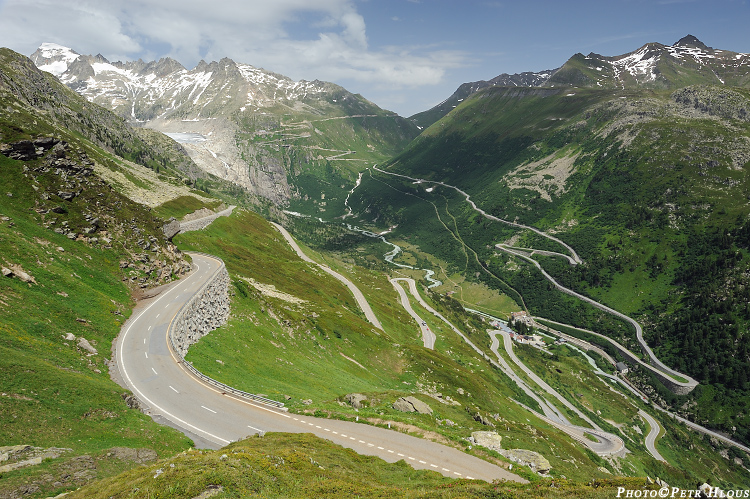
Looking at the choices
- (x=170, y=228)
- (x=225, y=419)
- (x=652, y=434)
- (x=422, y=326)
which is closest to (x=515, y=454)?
(x=225, y=419)

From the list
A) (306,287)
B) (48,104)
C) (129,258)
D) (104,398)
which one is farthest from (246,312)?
(48,104)

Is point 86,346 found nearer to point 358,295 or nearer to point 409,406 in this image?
point 409,406

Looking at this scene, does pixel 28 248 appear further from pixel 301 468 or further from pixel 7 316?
pixel 301 468

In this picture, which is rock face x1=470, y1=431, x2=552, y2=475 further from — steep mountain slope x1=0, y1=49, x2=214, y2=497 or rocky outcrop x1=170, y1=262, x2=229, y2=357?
Result: rocky outcrop x1=170, y1=262, x2=229, y2=357

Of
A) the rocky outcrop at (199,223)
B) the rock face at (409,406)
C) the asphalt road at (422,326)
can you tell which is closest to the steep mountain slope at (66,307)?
the rock face at (409,406)

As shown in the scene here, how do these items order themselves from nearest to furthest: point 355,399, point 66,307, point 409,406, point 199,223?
point 66,307 → point 355,399 → point 409,406 → point 199,223

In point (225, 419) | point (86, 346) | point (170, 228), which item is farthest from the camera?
point (170, 228)
